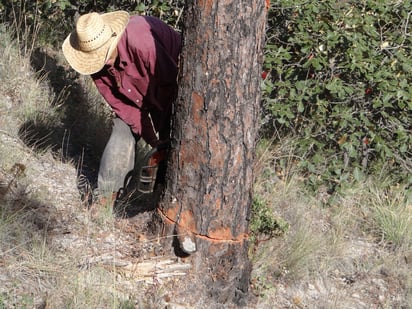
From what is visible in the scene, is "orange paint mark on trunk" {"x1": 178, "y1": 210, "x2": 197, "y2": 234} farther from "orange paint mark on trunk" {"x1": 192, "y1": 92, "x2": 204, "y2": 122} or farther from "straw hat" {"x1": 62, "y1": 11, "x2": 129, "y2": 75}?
"straw hat" {"x1": 62, "y1": 11, "x2": 129, "y2": 75}

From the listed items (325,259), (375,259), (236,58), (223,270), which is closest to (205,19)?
(236,58)

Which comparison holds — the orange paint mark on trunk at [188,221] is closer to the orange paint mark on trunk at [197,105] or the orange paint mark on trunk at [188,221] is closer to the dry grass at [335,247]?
the orange paint mark on trunk at [197,105]

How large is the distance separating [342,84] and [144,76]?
6.36 ft

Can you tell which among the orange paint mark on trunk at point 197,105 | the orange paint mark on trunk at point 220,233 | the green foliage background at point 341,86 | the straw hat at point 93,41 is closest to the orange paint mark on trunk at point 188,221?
the orange paint mark on trunk at point 220,233

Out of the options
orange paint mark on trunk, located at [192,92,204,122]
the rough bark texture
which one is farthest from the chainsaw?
orange paint mark on trunk, located at [192,92,204,122]

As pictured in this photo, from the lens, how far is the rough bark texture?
4.07 m

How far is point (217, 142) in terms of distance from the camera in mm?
4211

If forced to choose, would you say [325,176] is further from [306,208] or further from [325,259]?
[325,259]

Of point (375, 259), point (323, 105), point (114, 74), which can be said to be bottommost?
point (375, 259)

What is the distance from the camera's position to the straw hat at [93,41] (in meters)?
4.76

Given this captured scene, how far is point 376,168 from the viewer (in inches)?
250

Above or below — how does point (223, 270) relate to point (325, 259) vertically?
above

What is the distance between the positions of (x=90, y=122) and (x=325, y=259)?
2.49 metres

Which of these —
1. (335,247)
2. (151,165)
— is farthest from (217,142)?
(335,247)
